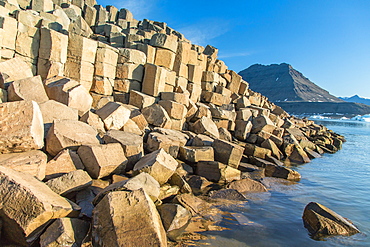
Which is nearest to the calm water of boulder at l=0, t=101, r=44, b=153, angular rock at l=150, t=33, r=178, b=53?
boulder at l=0, t=101, r=44, b=153

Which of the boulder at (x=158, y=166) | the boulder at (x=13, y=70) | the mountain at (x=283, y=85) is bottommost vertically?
the boulder at (x=158, y=166)

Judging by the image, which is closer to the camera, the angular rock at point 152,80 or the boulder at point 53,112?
the boulder at point 53,112

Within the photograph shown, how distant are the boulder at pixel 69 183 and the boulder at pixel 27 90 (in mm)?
2291

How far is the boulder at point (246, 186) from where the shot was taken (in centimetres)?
501

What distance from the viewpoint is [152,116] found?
21.7 feet

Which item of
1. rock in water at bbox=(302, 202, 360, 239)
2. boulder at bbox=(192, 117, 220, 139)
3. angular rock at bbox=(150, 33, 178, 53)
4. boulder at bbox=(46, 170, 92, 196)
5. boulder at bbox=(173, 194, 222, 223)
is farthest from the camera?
angular rock at bbox=(150, 33, 178, 53)

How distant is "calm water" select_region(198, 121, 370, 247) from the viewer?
3279 mm

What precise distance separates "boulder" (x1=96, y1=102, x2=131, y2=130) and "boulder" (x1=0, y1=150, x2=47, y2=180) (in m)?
1.99

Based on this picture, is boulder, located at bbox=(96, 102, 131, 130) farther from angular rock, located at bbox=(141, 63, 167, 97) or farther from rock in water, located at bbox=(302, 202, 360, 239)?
rock in water, located at bbox=(302, 202, 360, 239)

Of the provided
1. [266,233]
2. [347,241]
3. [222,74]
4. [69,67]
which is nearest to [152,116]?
[69,67]

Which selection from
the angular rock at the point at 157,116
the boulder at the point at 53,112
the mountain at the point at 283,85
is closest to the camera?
the boulder at the point at 53,112

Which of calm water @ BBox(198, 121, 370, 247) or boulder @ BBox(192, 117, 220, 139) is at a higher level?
boulder @ BBox(192, 117, 220, 139)

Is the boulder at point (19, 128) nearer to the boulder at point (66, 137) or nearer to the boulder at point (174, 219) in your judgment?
the boulder at point (66, 137)

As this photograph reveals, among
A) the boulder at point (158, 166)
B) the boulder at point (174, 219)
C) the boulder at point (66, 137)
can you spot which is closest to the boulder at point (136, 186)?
the boulder at point (174, 219)
